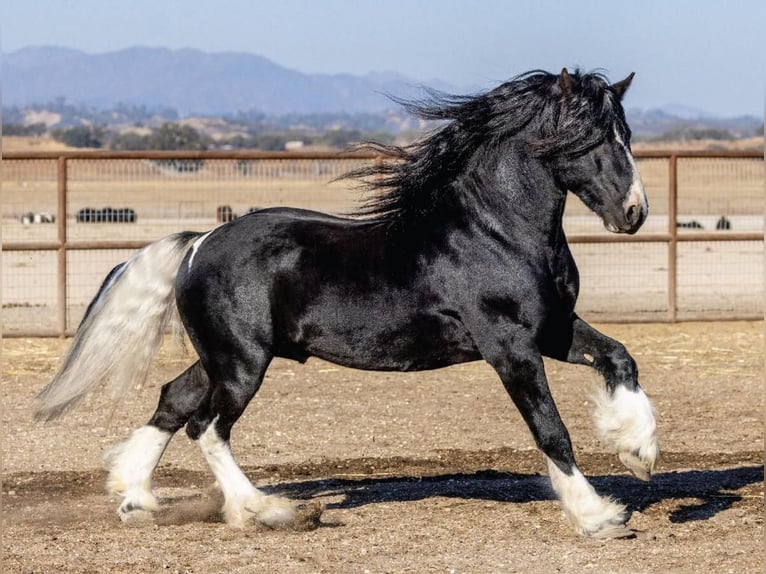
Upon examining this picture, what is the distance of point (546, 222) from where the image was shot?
5801mm

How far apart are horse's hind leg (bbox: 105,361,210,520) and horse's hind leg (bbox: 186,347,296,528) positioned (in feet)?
0.64

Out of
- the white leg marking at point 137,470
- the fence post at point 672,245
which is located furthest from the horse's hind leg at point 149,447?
the fence post at point 672,245

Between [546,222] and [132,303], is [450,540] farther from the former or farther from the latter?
[132,303]

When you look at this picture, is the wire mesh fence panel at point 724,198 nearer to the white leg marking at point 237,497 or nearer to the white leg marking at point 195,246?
the white leg marking at point 195,246

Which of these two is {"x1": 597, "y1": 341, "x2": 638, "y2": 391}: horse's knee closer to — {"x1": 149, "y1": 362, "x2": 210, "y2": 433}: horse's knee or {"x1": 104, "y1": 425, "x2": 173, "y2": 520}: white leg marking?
{"x1": 149, "y1": 362, "x2": 210, "y2": 433}: horse's knee

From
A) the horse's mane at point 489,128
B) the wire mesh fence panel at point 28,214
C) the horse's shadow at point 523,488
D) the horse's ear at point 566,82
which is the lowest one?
the horse's shadow at point 523,488

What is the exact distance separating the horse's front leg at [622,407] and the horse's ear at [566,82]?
100 centimetres

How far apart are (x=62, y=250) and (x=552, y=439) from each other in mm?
7832

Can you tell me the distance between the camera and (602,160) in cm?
568

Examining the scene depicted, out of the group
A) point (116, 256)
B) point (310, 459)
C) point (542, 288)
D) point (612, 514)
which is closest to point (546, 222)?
point (542, 288)

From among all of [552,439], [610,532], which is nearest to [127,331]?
[552,439]

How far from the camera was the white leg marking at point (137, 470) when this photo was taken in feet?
19.8

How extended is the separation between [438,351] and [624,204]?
1003mm

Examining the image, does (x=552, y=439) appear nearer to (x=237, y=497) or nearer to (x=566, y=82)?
(x=237, y=497)
